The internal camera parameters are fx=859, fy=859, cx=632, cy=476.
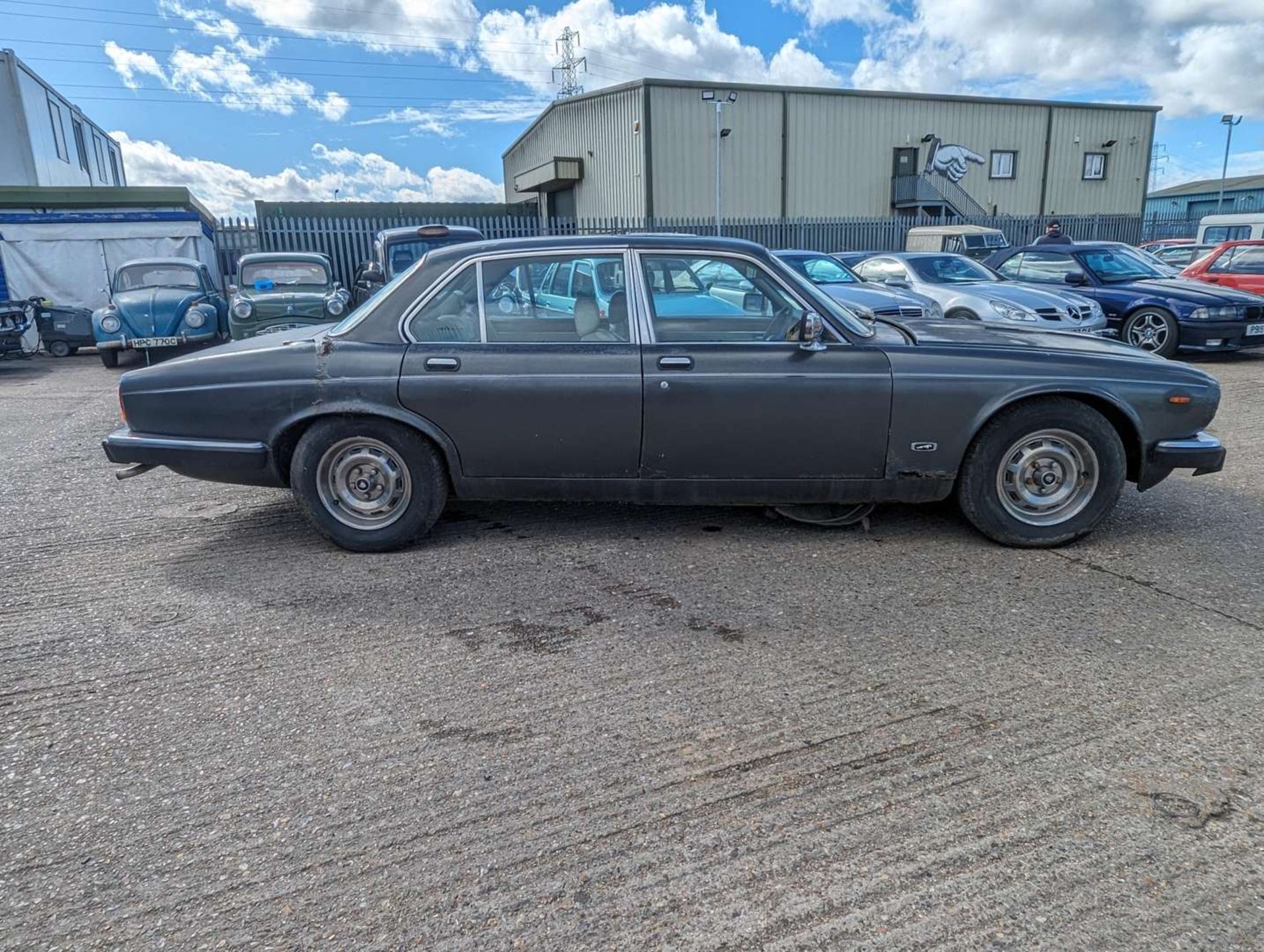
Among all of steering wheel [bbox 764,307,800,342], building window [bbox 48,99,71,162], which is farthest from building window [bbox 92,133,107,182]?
steering wheel [bbox 764,307,800,342]

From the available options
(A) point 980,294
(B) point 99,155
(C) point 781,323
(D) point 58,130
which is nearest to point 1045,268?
(A) point 980,294

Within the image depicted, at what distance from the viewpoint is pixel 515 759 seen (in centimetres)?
260

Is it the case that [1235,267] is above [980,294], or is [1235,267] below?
above

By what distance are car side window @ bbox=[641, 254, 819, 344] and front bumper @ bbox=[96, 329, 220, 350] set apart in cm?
1013

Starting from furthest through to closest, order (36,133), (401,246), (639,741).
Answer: (36,133)
(401,246)
(639,741)

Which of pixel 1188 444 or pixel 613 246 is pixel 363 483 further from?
pixel 1188 444

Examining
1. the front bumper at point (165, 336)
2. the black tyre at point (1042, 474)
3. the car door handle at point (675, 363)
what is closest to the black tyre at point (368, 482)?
the car door handle at point (675, 363)

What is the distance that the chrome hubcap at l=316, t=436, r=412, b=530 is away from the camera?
427 cm

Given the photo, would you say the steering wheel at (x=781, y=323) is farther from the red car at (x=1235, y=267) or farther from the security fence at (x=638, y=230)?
the red car at (x=1235, y=267)

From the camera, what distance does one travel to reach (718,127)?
2520 centimetres

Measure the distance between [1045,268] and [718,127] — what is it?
15353 mm

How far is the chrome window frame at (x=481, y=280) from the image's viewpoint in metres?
4.24

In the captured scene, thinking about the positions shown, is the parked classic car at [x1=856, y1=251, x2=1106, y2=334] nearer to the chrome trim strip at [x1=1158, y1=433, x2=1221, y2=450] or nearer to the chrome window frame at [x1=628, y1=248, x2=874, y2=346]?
the chrome trim strip at [x1=1158, y1=433, x2=1221, y2=450]

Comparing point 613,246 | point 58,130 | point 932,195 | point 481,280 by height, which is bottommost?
point 481,280
